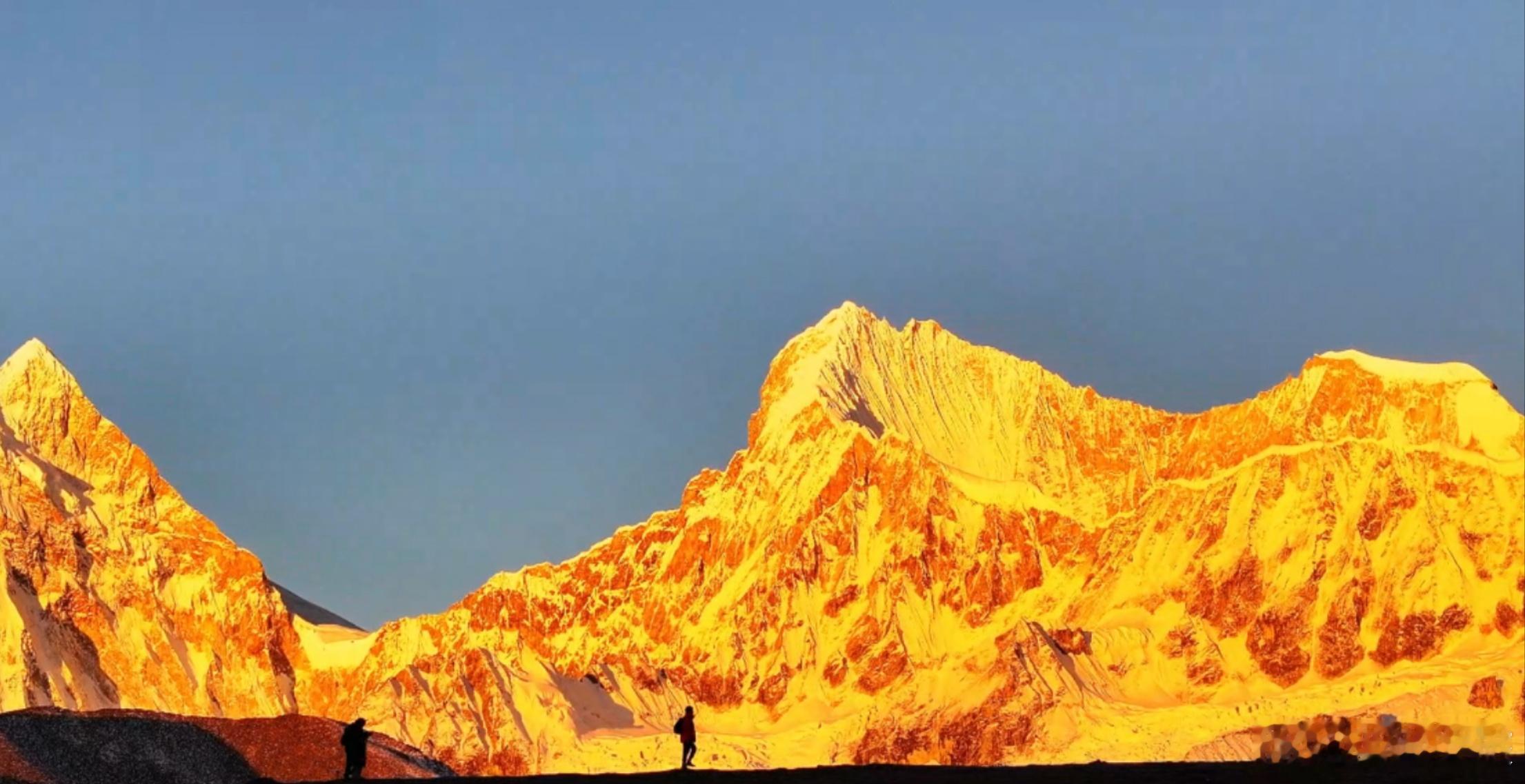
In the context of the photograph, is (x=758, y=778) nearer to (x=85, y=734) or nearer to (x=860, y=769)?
(x=860, y=769)

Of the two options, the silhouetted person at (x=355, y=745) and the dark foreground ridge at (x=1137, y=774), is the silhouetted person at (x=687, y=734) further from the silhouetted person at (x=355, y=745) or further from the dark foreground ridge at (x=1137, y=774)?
the silhouetted person at (x=355, y=745)

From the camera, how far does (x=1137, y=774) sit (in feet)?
298

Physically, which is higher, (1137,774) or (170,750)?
(170,750)

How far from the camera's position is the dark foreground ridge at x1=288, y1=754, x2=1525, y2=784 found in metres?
83.8

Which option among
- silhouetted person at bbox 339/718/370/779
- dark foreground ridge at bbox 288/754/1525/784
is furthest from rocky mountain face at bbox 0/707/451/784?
dark foreground ridge at bbox 288/754/1525/784

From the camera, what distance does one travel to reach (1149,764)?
3824 inches

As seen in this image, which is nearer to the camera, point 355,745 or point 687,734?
point 355,745

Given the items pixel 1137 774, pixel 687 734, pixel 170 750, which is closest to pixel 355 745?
pixel 687 734

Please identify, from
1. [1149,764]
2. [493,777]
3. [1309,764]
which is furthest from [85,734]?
[1309,764]

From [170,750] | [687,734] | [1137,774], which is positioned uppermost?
[170,750]

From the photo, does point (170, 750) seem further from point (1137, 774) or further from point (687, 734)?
point (1137, 774)

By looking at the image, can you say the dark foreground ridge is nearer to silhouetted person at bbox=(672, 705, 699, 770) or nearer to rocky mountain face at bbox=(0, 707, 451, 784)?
silhouetted person at bbox=(672, 705, 699, 770)

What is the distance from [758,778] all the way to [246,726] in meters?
40.1

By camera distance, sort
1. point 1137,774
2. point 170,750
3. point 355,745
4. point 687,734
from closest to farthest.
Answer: point 1137,774 → point 355,745 → point 687,734 → point 170,750
